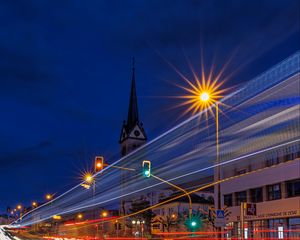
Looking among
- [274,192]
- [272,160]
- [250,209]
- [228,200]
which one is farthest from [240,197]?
[250,209]

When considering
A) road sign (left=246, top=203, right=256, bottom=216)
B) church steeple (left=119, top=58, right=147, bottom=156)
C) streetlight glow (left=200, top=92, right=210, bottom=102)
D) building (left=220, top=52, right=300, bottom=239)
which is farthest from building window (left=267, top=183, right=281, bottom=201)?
church steeple (left=119, top=58, right=147, bottom=156)

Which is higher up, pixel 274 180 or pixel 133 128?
pixel 133 128

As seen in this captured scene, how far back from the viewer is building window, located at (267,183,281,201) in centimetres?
4219

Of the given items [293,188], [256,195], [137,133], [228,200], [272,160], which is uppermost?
[137,133]

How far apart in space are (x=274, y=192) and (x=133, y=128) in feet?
344

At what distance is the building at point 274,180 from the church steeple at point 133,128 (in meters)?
95.5

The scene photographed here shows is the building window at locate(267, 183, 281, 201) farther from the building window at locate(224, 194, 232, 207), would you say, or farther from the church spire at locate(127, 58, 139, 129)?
the church spire at locate(127, 58, 139, 129)

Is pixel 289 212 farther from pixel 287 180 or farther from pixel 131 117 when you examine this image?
pixel 131 117

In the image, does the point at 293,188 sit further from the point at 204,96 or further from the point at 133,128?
the point at 133,128

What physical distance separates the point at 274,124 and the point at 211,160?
2180cm

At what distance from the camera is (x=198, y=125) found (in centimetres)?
7669

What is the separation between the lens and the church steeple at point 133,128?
5753 inches

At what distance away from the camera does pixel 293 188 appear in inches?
1590

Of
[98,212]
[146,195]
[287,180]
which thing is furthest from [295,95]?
[98,212]
